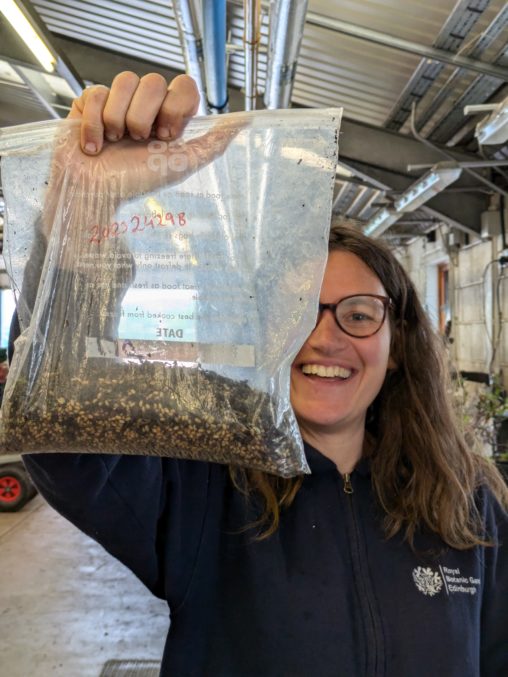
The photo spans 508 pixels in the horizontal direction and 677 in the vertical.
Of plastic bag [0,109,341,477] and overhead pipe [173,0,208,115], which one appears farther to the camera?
overhead pipe [173,0,208,115]

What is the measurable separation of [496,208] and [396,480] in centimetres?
469

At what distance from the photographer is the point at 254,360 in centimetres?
66

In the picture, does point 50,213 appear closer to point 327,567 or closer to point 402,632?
point 327,567

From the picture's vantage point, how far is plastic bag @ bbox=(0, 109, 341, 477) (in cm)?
65

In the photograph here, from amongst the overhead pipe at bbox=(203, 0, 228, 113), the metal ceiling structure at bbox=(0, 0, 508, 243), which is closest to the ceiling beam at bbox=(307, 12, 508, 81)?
the metal ceiling structure at bbox=(0, 0, 508, 243)

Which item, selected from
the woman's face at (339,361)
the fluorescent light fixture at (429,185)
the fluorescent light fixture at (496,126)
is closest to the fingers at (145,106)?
the woman's face at (339,361)

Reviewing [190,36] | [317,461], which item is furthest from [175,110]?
[190,36]

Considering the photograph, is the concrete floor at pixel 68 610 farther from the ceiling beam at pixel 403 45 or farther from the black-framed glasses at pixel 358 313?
the ceiling beam at pixel 403 45

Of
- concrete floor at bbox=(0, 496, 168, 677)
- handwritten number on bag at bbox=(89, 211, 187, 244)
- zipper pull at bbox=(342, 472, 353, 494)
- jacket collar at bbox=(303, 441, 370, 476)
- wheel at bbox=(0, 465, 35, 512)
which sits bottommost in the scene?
concrete floor at bbox=(0, 496, 168, 677)

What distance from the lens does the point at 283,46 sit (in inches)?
78.7

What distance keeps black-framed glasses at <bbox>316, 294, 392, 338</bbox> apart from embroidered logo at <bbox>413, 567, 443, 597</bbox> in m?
0.41

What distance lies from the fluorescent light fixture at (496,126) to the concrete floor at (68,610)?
9.63 ft

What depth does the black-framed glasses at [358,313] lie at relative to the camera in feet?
2.94

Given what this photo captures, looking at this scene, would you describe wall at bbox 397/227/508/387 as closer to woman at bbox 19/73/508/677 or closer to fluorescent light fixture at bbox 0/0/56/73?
fluorescent light fixture at bbox 0/0/56/73
